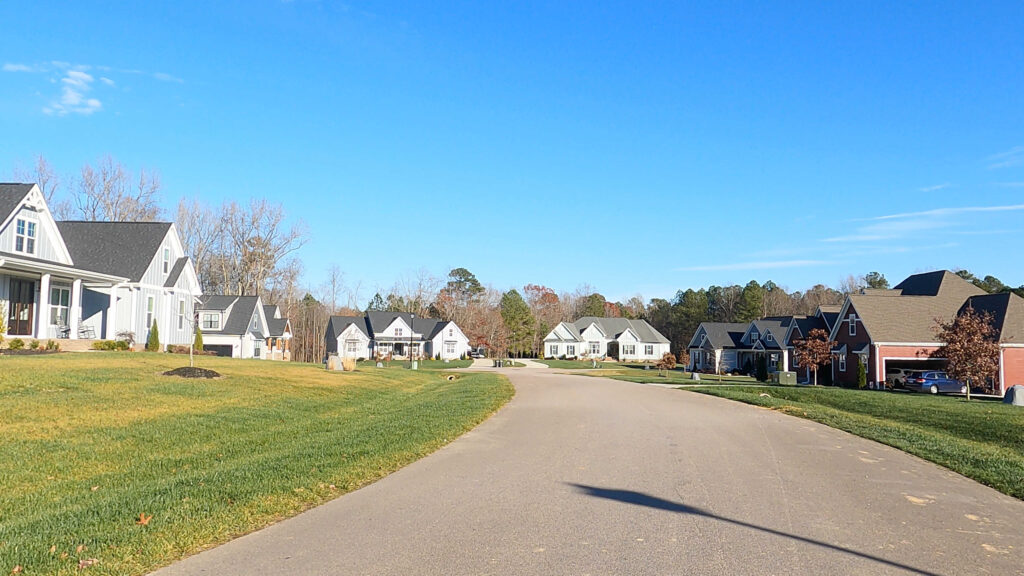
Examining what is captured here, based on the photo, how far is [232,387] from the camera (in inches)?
742

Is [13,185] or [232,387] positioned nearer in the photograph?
[232,387]

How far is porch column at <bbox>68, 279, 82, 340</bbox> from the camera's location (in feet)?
90.6

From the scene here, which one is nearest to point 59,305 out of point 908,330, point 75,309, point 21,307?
point 75,309

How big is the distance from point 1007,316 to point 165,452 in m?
44.6

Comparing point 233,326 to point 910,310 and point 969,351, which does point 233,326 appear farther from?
point 910,310

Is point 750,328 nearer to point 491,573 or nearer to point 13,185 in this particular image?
point 13,185

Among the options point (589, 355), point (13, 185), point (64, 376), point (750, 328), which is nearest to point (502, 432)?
point (64, 376)

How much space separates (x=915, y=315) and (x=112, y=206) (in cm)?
5806

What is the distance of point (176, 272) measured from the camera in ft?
116

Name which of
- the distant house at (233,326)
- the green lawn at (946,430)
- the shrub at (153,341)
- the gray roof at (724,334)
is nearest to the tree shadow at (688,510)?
the green lawn at (946,430)

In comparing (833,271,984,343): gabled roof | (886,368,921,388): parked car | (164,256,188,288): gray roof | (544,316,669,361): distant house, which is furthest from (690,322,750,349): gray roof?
(164,256,188,288): gray roof

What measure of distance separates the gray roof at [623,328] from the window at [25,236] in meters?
71.5

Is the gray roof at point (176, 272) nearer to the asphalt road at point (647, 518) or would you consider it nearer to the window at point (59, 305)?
the window at point (59, 305)

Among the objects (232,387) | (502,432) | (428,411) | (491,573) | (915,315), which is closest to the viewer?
(491,573)
